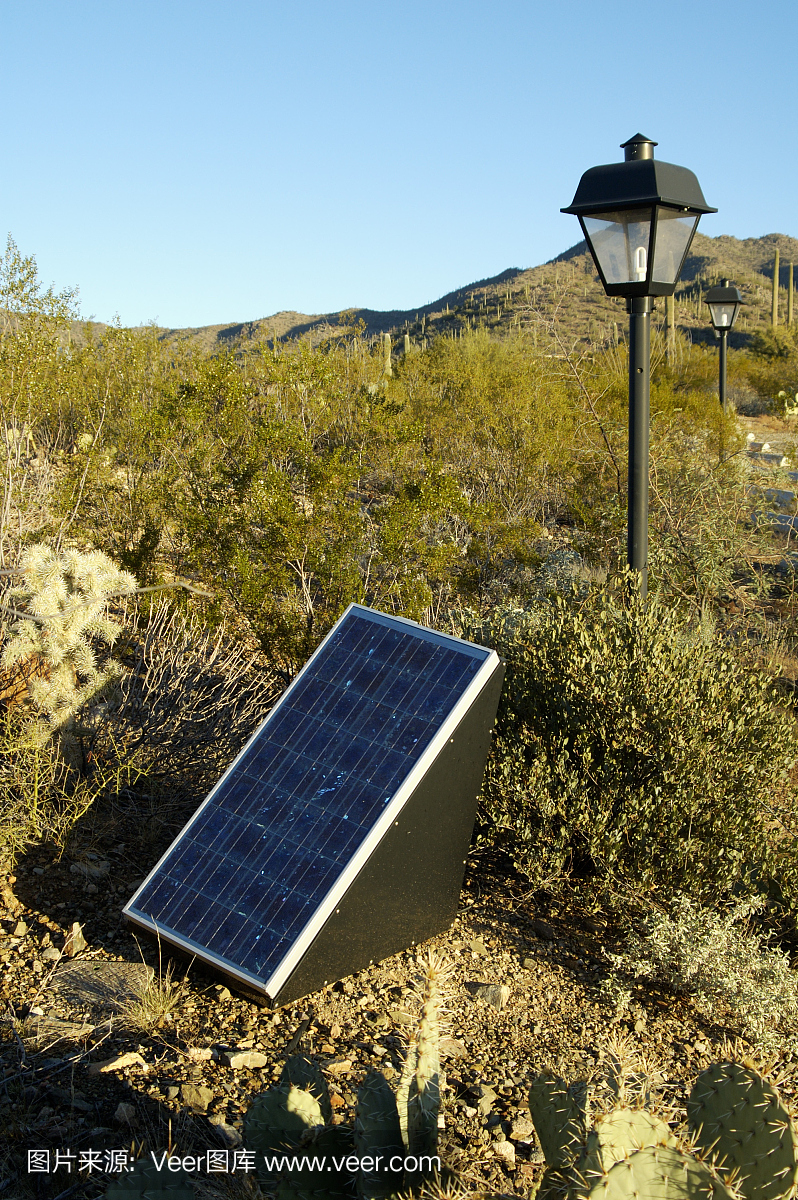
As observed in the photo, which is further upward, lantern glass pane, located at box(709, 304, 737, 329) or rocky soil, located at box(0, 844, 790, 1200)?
lantern glass pane, located at box(709, 304, 737, 329)

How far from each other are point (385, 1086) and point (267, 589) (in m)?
4.07

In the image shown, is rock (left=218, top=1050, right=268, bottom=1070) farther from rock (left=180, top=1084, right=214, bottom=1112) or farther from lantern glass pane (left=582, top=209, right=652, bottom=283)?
lantern glass pane (left=582, top=209, right=652, bottom=283)

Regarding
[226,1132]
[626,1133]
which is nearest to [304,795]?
[226,1132]

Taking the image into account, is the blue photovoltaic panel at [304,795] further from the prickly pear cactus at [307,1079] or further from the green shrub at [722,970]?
the green shrub at [722,970]

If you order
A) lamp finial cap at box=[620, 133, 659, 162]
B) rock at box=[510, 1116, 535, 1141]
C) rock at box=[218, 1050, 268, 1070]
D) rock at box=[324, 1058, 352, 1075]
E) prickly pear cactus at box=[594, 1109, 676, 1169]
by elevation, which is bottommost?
rock at box=[510, 1116, 535, 1141]

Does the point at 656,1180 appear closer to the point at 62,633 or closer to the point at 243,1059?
the point at 243,1059

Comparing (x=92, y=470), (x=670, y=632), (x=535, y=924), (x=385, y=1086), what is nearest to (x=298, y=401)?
(x=92, y=470)

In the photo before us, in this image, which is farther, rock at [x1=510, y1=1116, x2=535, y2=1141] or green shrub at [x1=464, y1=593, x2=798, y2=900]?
green shrub at [x1=464, y1=593, x2=798, y2=900]

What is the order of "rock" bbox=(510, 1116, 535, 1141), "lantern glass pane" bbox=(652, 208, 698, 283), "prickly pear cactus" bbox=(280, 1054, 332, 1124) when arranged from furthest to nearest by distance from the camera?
"lantern glass pane" bbox=(652, 208, 698, 283) < "rock" bbox=(510, 1116, 535, 1141) < "prickly pear cactus" bbox=(280, 1054, 332, 1124)

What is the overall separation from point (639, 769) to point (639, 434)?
5.27 feet

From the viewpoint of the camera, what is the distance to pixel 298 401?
8.34m

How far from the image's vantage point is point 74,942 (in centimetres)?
332

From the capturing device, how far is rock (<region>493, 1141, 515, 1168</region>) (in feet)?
7.99

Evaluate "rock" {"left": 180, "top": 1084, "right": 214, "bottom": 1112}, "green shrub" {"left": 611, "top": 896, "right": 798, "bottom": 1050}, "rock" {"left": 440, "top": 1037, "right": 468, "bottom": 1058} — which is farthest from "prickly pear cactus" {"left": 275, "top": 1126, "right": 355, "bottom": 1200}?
"green shrub" {"left": 611, "top": 896, "right": 798, "bottom": 1050}
